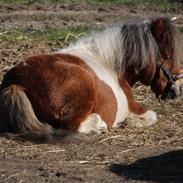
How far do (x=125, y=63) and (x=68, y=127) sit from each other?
37.8 inches

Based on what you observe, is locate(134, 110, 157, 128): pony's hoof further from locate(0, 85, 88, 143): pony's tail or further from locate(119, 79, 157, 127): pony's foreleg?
locate(0, 85, 88, 143): pony's tail

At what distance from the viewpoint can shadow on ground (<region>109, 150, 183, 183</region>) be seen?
205 inches

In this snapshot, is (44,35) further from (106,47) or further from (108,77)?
(108,77)

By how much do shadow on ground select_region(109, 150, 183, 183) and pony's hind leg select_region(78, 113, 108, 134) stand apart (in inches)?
36.9

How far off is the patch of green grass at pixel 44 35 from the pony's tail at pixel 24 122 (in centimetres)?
434

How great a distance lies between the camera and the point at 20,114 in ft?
20.7

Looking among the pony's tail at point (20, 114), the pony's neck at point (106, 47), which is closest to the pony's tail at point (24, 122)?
the pony's tail at point (20, 114)

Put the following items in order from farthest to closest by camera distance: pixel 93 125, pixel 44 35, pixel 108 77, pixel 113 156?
pixel 44 35 < pixel 108 77 < pixel 93 125 < pixel 113 156

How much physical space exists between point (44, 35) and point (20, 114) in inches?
229

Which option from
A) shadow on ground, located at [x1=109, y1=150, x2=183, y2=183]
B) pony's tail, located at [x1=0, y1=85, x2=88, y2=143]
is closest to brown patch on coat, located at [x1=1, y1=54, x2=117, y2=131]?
pony's tail, located at [x1=0, y1=85, x2=88, y2=143]

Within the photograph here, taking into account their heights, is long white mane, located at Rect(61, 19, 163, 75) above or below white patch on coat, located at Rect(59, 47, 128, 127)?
above

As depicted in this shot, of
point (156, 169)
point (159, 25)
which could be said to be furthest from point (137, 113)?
point (156, 169)

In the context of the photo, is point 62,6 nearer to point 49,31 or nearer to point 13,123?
point 49,31

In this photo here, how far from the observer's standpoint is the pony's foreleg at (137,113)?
7.05m
